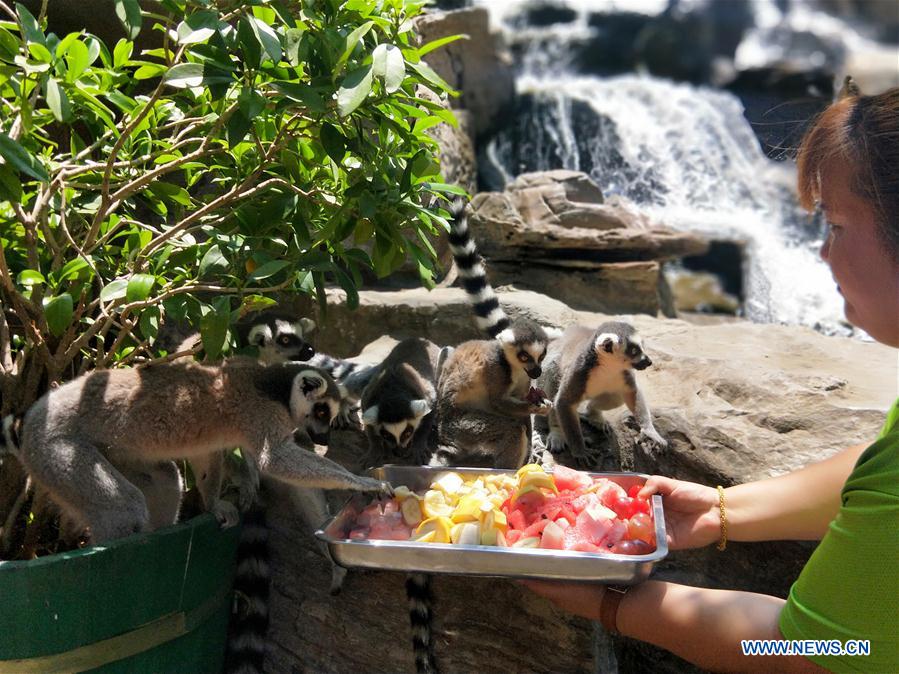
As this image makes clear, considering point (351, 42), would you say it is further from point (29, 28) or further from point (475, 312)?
point (475, 312)

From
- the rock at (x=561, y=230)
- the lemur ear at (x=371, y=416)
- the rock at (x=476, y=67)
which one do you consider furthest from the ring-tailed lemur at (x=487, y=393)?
the rock at (x=476, y=67)

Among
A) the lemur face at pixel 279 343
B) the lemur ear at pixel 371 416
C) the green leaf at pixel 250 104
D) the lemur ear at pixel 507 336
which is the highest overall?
the green leaf at pixel 250 104

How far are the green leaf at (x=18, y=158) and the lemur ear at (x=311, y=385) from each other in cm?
123

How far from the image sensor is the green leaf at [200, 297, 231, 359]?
103 inches

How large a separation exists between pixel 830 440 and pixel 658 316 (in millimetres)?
3748

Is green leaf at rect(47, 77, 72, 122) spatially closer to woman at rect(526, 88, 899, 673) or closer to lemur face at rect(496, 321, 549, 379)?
woman at rect(526, 88, 899, 673)

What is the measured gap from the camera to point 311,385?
10.1 feet

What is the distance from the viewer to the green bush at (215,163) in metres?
2.26

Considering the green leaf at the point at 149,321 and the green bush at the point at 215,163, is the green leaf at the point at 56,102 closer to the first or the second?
the green bush at the point at 215,163

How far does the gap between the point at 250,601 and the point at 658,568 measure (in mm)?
1771

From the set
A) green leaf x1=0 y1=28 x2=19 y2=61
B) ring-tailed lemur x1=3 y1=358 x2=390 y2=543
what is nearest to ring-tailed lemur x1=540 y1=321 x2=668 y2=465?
ring-tailed lemur x1=3 y1=358 x2=390 y2=543

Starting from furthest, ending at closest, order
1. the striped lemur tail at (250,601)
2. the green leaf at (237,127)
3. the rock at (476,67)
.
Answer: the rock at (476,67), the striped lemur tail at (250,601), the green leaf at (237,127)

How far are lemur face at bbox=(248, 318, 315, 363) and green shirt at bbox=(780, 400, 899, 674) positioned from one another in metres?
2.88

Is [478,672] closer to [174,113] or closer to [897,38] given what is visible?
[174,113]
